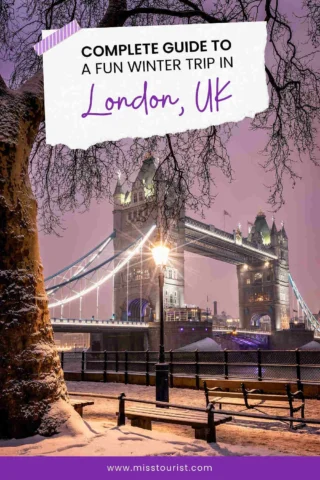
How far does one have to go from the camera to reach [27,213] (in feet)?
15.8

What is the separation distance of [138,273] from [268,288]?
117ft

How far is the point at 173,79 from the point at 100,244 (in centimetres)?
6100

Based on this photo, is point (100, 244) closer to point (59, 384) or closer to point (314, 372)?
point (314, 372)

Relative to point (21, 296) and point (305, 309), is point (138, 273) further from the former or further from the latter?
point (21, 296)

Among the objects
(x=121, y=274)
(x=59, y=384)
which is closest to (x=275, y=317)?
(x=121, y=274)

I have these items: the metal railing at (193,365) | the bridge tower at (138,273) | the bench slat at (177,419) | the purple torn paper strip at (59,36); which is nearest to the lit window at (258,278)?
Answer: the bridge tower at (138,273)

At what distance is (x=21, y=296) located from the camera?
14.8ft

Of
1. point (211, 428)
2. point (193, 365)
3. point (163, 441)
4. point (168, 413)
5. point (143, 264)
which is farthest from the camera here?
point (143, 264)

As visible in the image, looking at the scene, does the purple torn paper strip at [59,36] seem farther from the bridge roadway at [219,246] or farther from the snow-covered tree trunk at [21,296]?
the bridge roadway at [219,246]

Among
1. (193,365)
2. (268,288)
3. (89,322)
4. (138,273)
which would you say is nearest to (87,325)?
(89,322)

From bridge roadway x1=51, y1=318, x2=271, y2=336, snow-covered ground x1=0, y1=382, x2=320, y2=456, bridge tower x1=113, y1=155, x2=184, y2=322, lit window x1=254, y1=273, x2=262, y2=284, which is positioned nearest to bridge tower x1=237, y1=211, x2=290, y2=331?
lit window x1=254, y1=273, x2=262, y2=284

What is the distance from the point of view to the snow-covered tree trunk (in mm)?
4289
